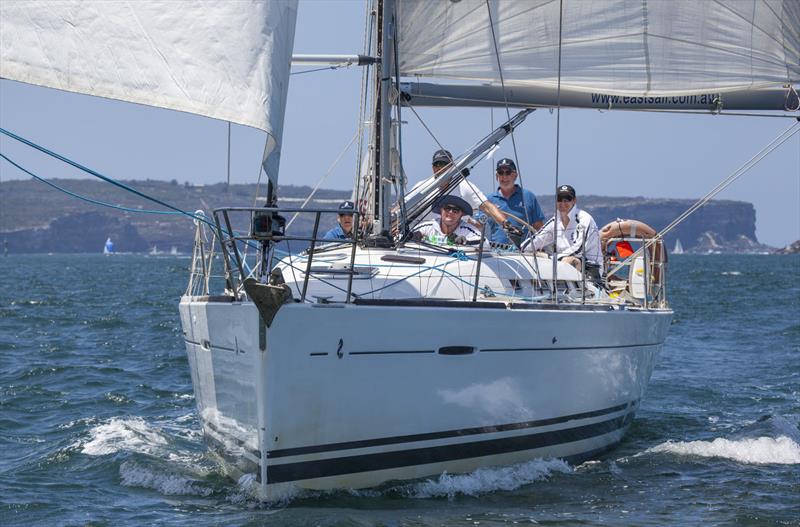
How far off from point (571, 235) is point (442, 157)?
1.58 meters

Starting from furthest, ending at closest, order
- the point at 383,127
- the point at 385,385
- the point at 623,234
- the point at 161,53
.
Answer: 1. the point at 623,234
2. the point at 383,127
3. the point at 385,385
4. the point at 161,53

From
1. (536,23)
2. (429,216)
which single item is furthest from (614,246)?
(536,23)

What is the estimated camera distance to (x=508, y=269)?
9945mm

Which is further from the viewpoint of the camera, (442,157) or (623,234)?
(623,234)

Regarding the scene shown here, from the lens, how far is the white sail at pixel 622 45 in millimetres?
10898

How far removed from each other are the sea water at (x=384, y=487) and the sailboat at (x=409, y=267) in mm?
293

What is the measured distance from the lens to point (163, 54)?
22.8ft

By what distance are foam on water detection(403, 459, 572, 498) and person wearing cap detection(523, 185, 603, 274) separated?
219 centimetres

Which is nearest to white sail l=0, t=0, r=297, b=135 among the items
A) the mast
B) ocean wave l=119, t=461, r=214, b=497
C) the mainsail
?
the mainsail

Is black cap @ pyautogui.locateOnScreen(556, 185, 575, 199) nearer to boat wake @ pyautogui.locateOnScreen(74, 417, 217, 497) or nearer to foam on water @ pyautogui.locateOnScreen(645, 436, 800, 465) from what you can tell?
foam on water @ pyautogui.locateOnScreen(645, 436, 800, 465)

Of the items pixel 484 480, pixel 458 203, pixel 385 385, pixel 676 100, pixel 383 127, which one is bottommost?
pixel 484 480

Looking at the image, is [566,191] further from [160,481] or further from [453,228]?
[160,481]

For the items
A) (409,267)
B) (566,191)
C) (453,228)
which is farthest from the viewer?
(566,191)

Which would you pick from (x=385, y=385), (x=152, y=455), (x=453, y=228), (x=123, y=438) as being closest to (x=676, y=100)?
(x=453, y=228)
